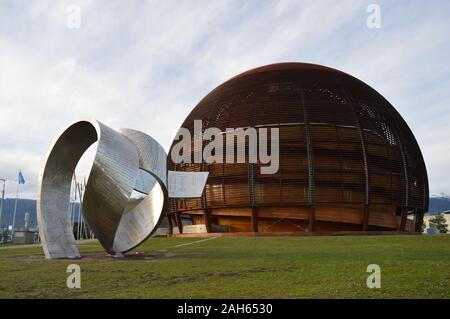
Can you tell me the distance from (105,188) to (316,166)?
28944mm

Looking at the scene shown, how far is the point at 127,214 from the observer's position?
1994cm

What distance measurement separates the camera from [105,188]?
15.4 m

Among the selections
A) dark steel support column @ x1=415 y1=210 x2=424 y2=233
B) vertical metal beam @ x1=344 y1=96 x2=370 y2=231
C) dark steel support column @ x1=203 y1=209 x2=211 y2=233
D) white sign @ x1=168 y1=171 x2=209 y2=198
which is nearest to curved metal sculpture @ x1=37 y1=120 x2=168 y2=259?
white sign @ x1=168 y1=171 x2=209 y2=198

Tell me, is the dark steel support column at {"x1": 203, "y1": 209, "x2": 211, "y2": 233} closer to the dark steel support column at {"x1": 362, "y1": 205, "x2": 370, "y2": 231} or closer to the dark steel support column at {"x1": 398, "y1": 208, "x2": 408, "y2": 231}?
the dark steel support column at {"x1": 362, "y1": 205, "x2": 370, "y2": 231}

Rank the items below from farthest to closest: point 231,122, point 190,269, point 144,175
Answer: point 231,122, point 144,175, point 190,269

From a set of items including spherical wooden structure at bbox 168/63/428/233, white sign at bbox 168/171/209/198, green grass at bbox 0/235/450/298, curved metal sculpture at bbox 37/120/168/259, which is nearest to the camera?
green grass at bbox 0/235/450/298

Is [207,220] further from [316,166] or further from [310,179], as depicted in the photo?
[316,166]

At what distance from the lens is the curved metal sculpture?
15.6 m

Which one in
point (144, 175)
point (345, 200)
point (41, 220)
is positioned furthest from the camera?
point (345, 200)

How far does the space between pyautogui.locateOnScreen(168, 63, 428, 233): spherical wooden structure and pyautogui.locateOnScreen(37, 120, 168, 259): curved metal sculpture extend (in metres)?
22.4

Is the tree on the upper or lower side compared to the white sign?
lower

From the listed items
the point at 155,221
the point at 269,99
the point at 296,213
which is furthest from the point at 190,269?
the point at 269,99
